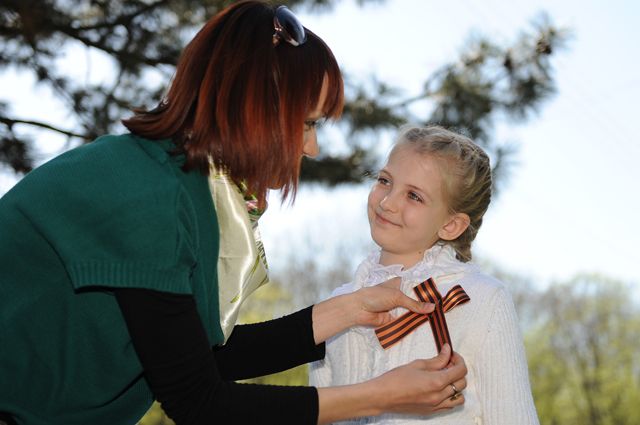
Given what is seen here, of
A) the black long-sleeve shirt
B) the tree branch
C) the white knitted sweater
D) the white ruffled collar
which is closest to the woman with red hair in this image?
the black long-sleeve shirt

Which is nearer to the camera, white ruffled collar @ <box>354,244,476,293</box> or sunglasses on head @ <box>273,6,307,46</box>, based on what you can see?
sunglasses on head @ <box>273,6,307,46</box>

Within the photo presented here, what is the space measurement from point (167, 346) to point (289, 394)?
0.89 ft

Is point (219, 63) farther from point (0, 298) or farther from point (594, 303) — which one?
point (594, 303)

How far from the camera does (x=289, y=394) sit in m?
1.57

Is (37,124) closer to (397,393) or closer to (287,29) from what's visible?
(287,29)

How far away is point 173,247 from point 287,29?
1.73 feet

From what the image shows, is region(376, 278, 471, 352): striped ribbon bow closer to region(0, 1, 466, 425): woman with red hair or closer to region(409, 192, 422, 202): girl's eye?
region(409, 192, 422, 202): girl's eye

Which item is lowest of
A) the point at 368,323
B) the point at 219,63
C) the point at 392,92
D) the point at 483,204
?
the point at 368,323

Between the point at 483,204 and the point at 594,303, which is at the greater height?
the point at 594,303

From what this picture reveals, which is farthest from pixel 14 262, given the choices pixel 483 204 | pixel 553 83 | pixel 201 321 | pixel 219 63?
pixel 553 83

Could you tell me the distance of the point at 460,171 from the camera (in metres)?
2.36

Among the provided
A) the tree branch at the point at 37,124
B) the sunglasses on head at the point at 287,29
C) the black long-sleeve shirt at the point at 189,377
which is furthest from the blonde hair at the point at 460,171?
the tree branch at the point at 37,124

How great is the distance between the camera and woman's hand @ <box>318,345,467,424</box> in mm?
1591

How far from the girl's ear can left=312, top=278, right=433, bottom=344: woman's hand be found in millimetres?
291
